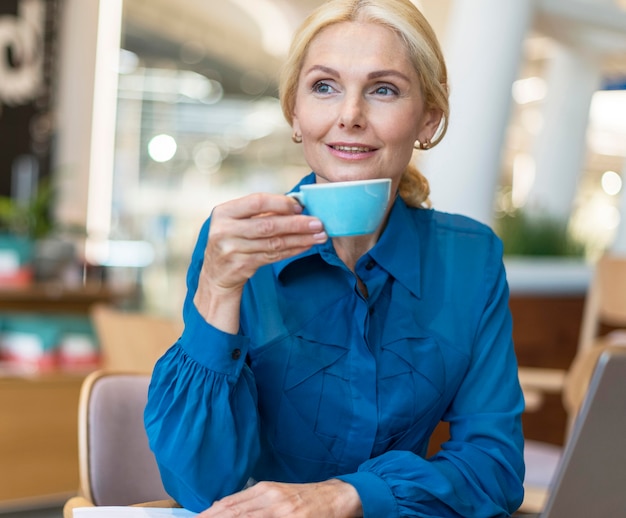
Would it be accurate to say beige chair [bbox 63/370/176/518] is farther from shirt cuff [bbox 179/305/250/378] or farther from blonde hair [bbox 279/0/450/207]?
blonde hair [bbox 279/0/450/207]

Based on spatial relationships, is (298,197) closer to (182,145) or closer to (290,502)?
(290,502)

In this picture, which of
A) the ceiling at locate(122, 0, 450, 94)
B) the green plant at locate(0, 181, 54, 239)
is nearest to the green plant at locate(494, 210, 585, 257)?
the green plant at locate(0, 181, 54, 239)

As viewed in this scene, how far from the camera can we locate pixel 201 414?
3.62 ft

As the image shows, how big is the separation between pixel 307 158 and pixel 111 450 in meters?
0.57

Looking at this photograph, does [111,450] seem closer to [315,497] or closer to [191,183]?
[315,497]

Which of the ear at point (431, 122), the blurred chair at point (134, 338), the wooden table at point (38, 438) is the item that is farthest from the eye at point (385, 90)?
the wooden table at point (38, 438)

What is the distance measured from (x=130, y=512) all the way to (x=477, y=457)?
48 cm

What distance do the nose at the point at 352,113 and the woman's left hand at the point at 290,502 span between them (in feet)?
1.57

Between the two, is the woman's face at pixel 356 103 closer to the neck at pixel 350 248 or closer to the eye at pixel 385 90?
the eye at pixel 385 90

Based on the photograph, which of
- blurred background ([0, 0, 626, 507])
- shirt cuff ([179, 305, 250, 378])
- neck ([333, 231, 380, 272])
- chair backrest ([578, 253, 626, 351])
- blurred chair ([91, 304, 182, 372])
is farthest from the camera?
blurred background ([0, 0, 626, 507])

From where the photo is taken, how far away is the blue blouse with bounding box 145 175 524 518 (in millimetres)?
1117

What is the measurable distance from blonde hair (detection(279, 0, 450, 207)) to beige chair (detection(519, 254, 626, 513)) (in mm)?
677

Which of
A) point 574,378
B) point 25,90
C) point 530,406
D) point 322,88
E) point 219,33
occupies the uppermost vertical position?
point 219,33

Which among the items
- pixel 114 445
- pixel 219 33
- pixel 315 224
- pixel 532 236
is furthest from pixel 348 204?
pixel 219 33
